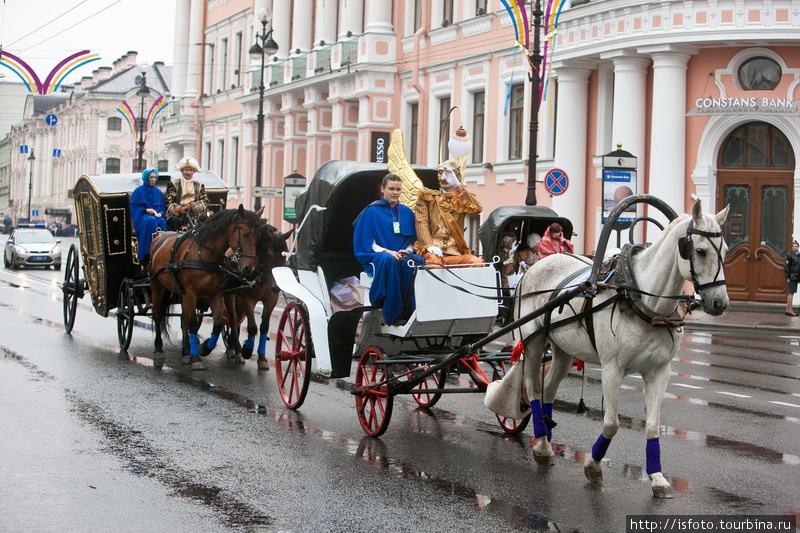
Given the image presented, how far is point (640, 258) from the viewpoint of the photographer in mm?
7789

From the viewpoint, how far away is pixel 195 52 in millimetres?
53688

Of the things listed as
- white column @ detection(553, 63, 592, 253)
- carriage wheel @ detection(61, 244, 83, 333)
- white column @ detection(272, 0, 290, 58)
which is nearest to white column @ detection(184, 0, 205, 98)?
white column @ detection(272, 0, 290, 58)

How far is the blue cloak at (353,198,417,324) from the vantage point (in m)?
9.31

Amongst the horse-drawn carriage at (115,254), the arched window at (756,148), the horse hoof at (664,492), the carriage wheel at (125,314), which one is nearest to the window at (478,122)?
the arched window at (756,148)

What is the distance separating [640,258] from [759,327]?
15091 millimetres

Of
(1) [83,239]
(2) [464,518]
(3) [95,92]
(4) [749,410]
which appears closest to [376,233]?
(2) [464,518]

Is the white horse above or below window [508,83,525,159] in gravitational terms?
below

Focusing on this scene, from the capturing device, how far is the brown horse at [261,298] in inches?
531

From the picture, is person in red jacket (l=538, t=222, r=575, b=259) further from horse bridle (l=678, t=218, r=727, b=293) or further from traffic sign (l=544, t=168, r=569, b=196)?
horse bridle (l=678, t=218, r=727, b=293)

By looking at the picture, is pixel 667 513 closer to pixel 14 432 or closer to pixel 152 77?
pixel 14 432

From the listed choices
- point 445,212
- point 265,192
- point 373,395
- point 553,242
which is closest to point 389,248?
point 445,212

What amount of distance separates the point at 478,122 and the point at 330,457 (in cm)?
2464

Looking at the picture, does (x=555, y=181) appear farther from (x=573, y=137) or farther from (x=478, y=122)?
(x=478, y=122)

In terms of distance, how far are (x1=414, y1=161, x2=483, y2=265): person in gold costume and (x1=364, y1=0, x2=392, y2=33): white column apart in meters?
26.5
